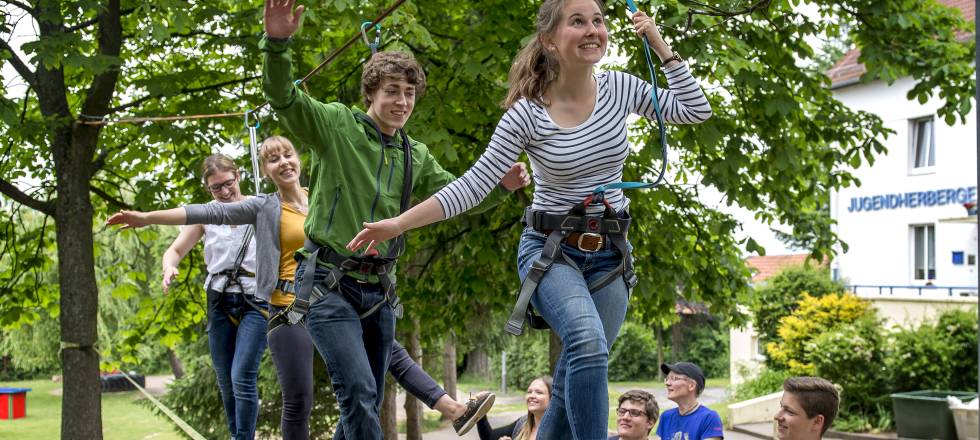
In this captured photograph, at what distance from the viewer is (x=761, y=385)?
31.9m

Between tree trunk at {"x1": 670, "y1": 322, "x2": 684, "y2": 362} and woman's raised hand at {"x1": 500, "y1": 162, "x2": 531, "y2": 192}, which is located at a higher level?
woman's raised hand at {"x1": 500, "y1": 162, "x2": 531, "y2": 192}

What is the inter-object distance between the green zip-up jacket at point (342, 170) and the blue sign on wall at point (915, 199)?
28.0 metres

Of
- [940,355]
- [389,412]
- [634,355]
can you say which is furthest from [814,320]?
[634,355]

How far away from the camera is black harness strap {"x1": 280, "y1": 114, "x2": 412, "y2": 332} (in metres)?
4.50

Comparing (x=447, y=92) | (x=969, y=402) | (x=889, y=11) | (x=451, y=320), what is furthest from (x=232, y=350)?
(x=969, y=402)

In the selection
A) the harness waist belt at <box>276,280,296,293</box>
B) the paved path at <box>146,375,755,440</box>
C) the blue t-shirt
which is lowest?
the paved path at <box>146,375,755,440</box>

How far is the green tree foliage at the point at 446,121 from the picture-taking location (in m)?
10.9

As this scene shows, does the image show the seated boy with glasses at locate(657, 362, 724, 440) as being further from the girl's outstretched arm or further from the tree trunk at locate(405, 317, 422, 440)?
the tree trunk at locate(405, 317, 422, 440)

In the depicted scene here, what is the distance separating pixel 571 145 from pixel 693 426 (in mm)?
3732

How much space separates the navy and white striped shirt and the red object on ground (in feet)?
143

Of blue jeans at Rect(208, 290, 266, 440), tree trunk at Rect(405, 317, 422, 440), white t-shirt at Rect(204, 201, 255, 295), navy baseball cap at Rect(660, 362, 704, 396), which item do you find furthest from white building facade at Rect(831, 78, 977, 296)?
blue jeans at Rect(208, 290, 266, 440)

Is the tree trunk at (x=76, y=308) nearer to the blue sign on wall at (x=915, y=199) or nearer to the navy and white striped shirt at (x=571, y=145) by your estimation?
the navy and white striped shirt at (x=571, y=145)

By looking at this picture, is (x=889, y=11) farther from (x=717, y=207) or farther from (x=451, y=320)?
(x=451, y=320)

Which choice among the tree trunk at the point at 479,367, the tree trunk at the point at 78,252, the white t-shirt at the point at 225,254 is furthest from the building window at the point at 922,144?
the white t-shirt at the point at 225,254
